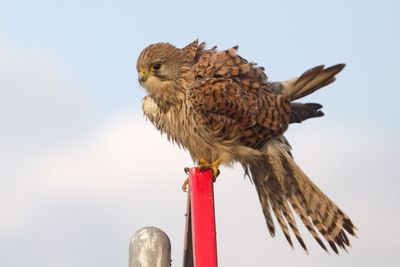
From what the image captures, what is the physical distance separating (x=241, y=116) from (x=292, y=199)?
812 mm

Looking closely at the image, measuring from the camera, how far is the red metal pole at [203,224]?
3.98m

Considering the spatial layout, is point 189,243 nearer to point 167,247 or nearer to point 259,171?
point 167,247

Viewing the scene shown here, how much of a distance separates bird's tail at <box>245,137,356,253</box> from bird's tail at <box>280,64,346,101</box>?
408 millimetres

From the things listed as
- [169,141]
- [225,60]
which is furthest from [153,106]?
[225,60]

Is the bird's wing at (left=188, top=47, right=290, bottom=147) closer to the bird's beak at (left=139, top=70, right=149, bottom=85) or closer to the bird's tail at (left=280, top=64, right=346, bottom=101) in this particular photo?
the bird's tail at (left=280, top=64, right=346, bottom=101)

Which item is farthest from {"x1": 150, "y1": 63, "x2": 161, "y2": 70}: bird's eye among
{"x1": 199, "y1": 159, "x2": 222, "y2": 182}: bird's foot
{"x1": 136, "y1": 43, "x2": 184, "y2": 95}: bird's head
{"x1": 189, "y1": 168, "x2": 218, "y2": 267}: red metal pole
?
{"x1": 189, "y1": 168, "x2": 218, "y2": 267}: red metal pole

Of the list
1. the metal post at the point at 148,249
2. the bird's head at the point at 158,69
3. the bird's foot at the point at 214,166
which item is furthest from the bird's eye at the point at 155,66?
the metal post at the point at 148,249

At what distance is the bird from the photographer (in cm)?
554

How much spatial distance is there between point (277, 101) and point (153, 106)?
99 cm

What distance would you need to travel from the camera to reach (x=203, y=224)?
13.4ft

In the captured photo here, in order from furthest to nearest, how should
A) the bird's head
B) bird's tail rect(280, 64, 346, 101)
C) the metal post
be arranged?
the bird's head < bird's tail rect(280, 64, 346, 101) < the metal post

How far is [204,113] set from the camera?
217 inches

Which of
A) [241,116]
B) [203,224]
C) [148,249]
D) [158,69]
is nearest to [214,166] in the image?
[241,116]

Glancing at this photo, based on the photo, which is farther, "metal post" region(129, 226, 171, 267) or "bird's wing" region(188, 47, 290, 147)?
"bird's wing" region(188, 47, 290, 147)
